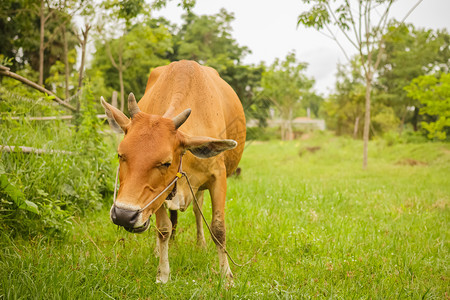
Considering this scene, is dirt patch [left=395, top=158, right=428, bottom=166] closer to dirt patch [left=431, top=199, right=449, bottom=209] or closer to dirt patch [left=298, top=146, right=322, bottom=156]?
dirt patch [left=298, top=146, right=322, bottom=156]

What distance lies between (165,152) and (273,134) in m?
39.4

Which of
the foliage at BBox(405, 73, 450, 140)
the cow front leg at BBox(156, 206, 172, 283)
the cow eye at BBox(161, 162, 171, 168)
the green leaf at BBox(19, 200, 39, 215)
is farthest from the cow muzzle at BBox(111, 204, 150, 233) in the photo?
the foliage at BBox(405, 73, 450, 140)

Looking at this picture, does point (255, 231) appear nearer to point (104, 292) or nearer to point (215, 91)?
point (215, 91)

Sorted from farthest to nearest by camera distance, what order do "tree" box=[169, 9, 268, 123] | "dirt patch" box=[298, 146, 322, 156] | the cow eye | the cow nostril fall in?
"tree" box=[169, 9, 268, 123]
"dirt patch" box=[298, 146, 322, 156]
the cow eye
the cow nostril

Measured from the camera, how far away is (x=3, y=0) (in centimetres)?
954

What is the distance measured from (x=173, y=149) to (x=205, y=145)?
11.0 inches

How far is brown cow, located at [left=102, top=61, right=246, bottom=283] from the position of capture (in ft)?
8.25

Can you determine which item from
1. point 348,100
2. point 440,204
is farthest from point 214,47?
point 440,204

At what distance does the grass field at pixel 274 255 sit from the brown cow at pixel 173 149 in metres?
0.33

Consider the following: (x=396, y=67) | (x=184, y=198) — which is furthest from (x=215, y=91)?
(x=396, y=67)

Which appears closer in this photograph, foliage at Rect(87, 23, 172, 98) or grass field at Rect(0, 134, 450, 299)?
grass field at Rect(0, 134, 450, 299)

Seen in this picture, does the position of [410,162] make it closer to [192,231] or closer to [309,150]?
[309,150]

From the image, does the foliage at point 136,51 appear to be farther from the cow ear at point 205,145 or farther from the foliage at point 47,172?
the cow ear at point 205,145

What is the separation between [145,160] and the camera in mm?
2508
